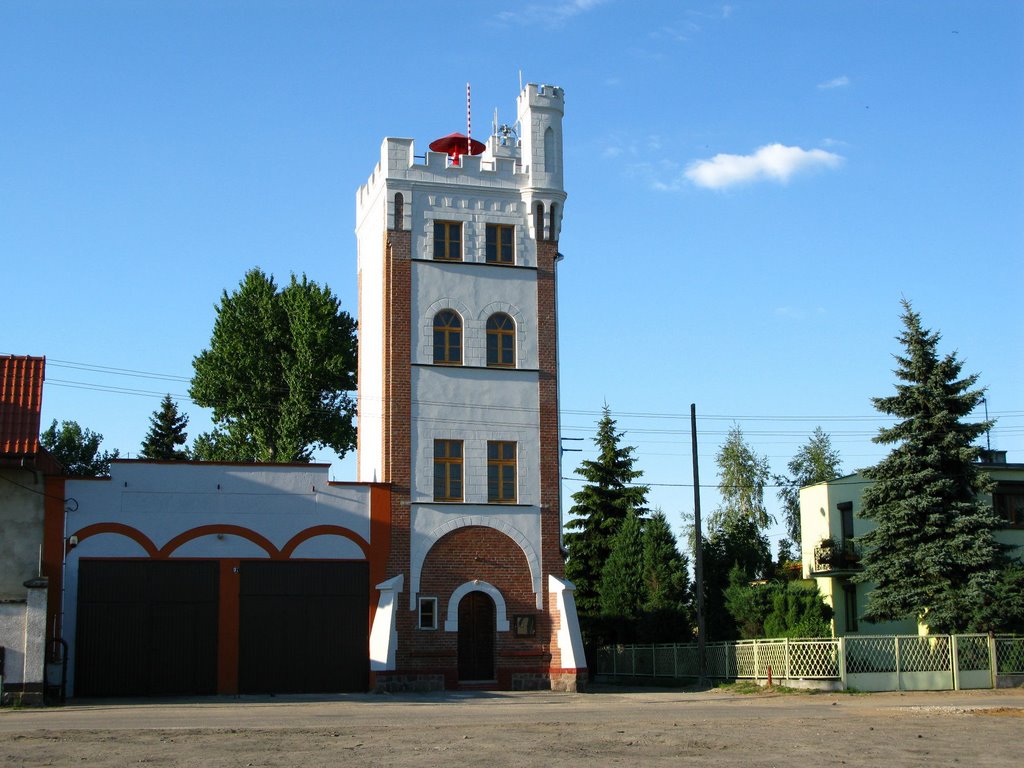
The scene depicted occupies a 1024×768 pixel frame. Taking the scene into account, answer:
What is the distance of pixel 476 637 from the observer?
3169 centimetres

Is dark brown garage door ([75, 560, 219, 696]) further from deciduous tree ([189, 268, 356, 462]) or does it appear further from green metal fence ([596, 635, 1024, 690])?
deciduous tree ([189, 268, 356, 462])

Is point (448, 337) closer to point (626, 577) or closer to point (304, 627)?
point (304, 627)

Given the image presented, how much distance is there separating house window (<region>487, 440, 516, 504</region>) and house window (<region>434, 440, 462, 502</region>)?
2.66 ft

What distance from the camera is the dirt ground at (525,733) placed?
14742 mm

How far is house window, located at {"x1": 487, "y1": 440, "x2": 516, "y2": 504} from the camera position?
106 ft

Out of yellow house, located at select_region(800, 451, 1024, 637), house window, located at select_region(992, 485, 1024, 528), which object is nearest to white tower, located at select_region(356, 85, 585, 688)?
yellow house, located at select_region(800, 451, 1024, 637)

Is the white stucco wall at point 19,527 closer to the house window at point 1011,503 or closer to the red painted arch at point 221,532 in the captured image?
the red painted arch at point 221,532

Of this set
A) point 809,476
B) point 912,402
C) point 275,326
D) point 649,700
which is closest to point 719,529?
point 809,476

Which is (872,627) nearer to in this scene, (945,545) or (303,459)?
(945,545)

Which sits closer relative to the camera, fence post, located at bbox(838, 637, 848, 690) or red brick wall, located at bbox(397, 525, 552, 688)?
fence post, located at bbox(838, 637, 848, 690)

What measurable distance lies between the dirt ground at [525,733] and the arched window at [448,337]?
998 centimetres

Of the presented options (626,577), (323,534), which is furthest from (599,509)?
(323,534)

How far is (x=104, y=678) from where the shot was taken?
28.8 meters

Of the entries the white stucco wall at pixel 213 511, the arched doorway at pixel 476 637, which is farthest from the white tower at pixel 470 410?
the white stucco wall at pixel 213 511
